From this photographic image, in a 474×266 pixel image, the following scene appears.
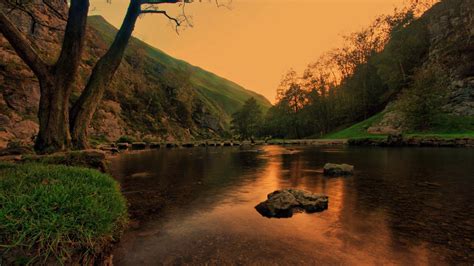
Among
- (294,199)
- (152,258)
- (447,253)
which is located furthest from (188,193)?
(447,253)

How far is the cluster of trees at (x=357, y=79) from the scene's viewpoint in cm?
7800

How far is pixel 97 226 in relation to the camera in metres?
5.23

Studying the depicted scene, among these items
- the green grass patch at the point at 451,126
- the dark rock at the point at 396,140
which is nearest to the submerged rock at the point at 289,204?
the dark rock at the point at 396,140

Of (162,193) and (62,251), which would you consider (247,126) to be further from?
(62,251)

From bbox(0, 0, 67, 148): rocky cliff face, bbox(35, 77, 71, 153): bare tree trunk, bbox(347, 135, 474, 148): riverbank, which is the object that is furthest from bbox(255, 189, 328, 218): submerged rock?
bbox(347, 135, 474, 148): riverbank

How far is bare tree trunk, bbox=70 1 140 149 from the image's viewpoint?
1432cm

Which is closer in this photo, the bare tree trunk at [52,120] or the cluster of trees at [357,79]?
the bare tree trunk at [52,120]

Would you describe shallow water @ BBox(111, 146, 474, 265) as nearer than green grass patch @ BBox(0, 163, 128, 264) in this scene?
No

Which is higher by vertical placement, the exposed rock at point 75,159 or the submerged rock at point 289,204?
the exposed rock at point 75,159

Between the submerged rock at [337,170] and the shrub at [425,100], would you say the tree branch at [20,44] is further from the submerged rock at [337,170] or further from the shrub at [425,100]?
the shrub at [425,100]

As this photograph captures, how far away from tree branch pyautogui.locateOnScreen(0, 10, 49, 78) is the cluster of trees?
8086 centimetres

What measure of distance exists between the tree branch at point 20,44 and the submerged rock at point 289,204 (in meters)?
13.0

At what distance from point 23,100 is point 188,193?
4832cm

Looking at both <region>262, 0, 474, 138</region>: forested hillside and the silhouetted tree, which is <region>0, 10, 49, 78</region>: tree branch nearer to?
the silhouetted tree
